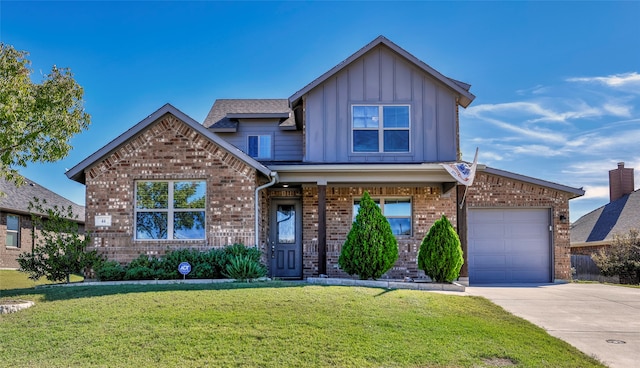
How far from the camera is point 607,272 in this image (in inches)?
801

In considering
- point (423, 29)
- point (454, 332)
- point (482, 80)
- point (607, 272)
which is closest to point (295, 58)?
point (423, 29)

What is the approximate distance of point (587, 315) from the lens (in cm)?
1020

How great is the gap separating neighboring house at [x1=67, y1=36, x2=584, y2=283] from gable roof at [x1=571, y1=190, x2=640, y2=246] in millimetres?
8142

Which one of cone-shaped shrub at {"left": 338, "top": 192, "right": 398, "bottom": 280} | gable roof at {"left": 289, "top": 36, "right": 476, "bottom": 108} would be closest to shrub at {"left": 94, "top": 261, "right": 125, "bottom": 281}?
cone-shaped shrub at {"left": 338, "top": 192, "right": 398, "bottom": 280}

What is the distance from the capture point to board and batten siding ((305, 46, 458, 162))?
52.5 ft

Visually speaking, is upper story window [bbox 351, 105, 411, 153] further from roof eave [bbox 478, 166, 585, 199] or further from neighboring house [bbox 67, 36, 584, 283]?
roof eave [bbox 478, 166, 585, 199]

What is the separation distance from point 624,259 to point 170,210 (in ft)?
50.5

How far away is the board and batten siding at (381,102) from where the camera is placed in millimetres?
16016

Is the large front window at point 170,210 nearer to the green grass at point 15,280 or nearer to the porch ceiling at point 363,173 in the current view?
the porch ceiling at point 363,173

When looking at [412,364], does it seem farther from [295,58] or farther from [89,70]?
[89,70]

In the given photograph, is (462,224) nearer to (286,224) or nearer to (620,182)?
(286,224)

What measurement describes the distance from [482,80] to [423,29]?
2.86 m

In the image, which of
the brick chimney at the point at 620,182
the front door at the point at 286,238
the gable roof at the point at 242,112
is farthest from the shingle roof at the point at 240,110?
the brick chimney at the point at 620,182

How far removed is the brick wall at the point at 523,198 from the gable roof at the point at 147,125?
6935 millimetres
